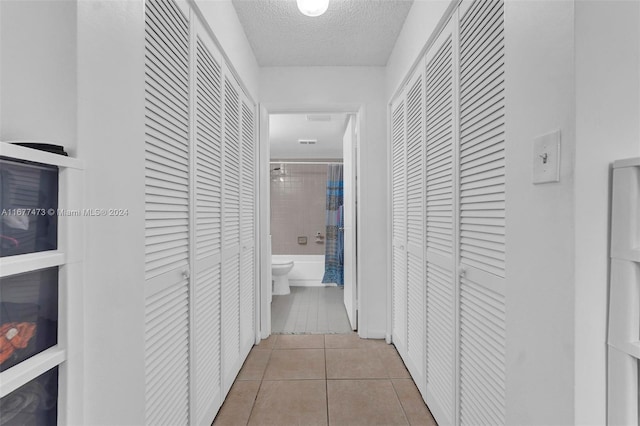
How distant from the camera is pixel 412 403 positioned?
1.85 metres

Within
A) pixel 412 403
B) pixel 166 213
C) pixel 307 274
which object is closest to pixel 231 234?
pixel 166 213

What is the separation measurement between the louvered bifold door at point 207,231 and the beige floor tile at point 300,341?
90cm

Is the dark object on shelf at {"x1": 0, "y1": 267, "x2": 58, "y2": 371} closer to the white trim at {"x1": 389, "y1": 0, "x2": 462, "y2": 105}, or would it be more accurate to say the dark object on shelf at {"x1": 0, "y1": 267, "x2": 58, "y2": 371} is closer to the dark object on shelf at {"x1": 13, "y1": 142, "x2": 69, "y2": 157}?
the dark object on shelf at {"x1": 13, "y1": 142, "x2": 69, "y2": 157}

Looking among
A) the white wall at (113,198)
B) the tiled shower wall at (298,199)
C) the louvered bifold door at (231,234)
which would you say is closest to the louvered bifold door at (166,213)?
the white wall at (113,198)

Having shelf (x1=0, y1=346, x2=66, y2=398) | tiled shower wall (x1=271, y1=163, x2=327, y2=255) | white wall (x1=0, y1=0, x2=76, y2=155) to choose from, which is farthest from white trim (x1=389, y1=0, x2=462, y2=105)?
tiled shower wall (x1=271, y1=163, x2=327, y2=255)

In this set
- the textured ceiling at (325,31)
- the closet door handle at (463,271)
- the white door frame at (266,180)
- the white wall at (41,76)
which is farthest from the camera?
the white door frame at (266,180)

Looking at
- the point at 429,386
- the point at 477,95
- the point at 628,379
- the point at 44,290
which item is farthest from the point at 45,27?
the point at 429,386

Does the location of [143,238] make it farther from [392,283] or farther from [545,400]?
[392,283]

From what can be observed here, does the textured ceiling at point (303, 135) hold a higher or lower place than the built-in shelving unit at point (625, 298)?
higher

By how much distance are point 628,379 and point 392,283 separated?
202cm

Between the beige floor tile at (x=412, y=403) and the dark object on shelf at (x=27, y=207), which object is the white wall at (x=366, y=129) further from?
the dark object on shelf at (x=27, y=207)

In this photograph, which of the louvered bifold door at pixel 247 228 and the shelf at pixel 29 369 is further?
the louvered bifold door at pixel 247 228

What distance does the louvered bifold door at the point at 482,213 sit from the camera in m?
1.08

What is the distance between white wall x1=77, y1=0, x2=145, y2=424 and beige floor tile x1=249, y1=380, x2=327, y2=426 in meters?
0.93
